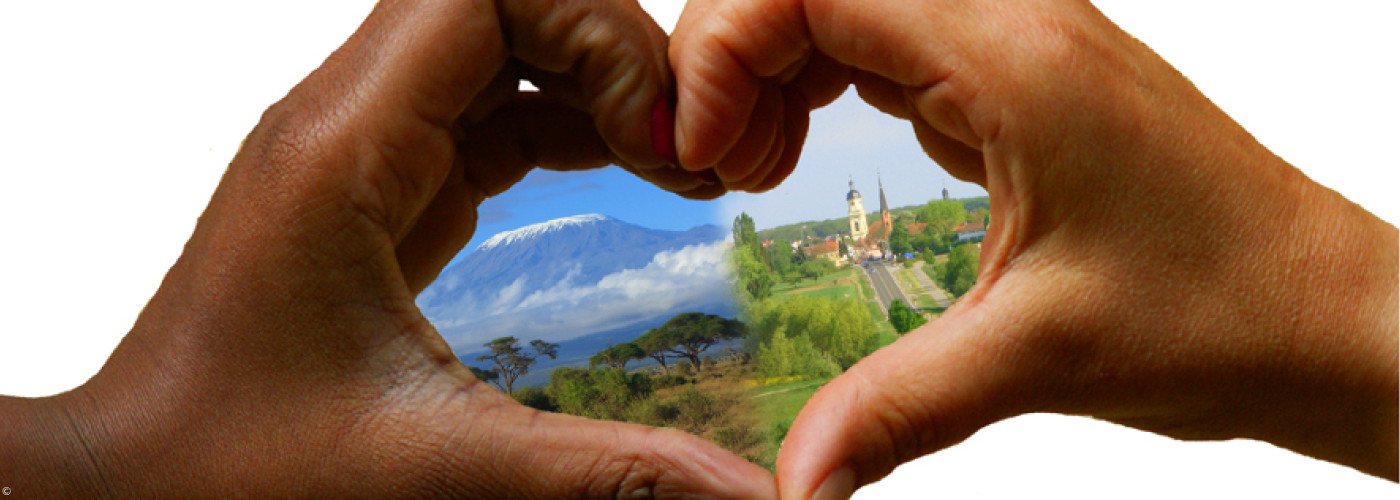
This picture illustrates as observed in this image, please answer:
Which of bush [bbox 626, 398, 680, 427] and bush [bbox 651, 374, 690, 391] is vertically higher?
bush [bbox 651, 374, 690, 391]

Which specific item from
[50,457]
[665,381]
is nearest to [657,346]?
[665,381]

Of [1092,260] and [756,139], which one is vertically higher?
[756,139]

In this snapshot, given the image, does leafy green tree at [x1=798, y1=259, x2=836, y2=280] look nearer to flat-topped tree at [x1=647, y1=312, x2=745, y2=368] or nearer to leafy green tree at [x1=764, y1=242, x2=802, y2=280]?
leafy green tree at [x1=764, y1=242, x2=802, y2=280]

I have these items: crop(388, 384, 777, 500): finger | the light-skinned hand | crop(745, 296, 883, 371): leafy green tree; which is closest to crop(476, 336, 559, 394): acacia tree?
crop(388, 384, 777, 500): finger

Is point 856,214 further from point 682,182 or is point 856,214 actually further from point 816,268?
A: point 682,182

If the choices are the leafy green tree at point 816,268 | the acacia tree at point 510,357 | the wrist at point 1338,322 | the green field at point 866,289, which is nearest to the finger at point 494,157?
the acacia tree at point 510,357

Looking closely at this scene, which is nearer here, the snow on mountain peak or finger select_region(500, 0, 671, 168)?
finger select_region(500, 0, 671, 168)

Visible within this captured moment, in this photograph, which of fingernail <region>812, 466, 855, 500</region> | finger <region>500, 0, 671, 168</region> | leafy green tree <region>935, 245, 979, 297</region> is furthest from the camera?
leafy green tree <region>935, 245, 979, 297</region>
